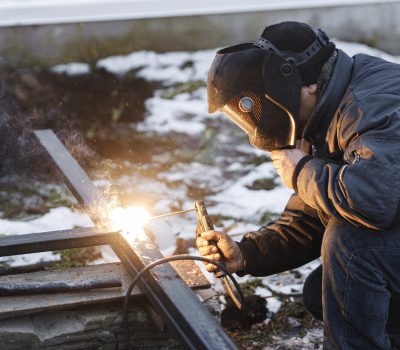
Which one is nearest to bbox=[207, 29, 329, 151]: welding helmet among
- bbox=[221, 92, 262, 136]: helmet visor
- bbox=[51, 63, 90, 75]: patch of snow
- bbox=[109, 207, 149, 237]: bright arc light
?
bbox=[221, 92, 262, 136]: helmet visor

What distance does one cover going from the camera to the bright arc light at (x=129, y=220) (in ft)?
6.29

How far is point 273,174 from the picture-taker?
4137mm

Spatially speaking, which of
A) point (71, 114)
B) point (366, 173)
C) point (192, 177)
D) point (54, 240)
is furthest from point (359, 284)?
point (71, 114)

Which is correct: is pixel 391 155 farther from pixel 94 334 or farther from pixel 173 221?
pixel 173 221

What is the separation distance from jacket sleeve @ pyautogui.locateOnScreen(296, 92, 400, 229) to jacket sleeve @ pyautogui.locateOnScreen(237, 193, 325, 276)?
0.52 metres

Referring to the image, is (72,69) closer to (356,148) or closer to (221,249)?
(221,249)

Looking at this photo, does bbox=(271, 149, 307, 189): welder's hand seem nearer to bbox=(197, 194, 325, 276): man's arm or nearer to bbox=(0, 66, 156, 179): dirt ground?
bbox=(197, 194, 325, 276): man's arm

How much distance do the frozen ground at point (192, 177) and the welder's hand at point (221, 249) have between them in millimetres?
510

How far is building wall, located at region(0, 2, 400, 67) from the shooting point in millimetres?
5496

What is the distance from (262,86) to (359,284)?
89cm

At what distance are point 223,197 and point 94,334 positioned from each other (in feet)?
7.47

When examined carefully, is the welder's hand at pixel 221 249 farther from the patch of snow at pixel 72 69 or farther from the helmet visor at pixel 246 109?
the patch of snow at pixel 72 69

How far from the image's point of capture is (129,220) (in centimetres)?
207

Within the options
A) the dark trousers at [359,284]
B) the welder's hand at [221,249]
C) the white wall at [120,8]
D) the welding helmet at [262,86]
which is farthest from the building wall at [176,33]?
the dark trousers at [359,284]
